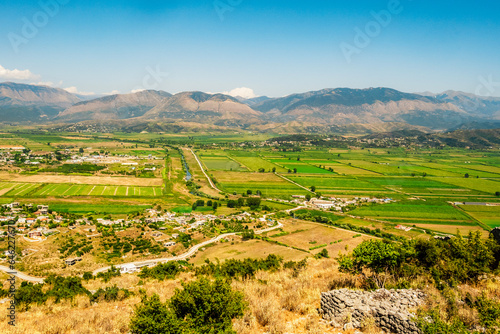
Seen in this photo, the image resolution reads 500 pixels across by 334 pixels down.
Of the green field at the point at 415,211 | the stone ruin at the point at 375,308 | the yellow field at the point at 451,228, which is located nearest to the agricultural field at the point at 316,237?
the green field at the point at 415,211

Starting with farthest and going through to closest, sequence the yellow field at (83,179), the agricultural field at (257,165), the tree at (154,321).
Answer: the agricultural field at (257,165)
the yellow field at (83,179)
the tree at (154,321)

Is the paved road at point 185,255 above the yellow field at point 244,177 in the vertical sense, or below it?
below

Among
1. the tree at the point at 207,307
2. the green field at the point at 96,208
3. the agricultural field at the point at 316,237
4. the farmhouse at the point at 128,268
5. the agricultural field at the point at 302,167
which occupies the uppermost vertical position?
the tree at the point at 207,307

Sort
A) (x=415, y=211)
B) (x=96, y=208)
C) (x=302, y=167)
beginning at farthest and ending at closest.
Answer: (x=302, y=167)
(x=415, y=211)
(x=96, y=208)

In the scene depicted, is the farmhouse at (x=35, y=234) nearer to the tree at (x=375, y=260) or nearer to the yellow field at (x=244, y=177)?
the tree at (x=375, y=260)

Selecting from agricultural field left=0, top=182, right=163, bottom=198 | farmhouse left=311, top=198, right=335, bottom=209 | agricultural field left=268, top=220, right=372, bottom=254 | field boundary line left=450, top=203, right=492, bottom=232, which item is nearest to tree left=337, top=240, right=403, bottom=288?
agricultural field left=268, top=220, right=372, bottom=254

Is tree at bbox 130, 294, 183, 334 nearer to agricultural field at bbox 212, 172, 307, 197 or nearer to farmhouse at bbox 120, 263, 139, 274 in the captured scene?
farmhouse at bbox 120, 263, 139, 274

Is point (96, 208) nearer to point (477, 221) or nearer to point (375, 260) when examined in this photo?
point (375, 260)

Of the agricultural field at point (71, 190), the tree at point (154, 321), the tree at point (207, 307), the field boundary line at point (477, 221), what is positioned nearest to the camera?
the tree at point (154, 321)

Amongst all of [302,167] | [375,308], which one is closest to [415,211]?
[302,167]
